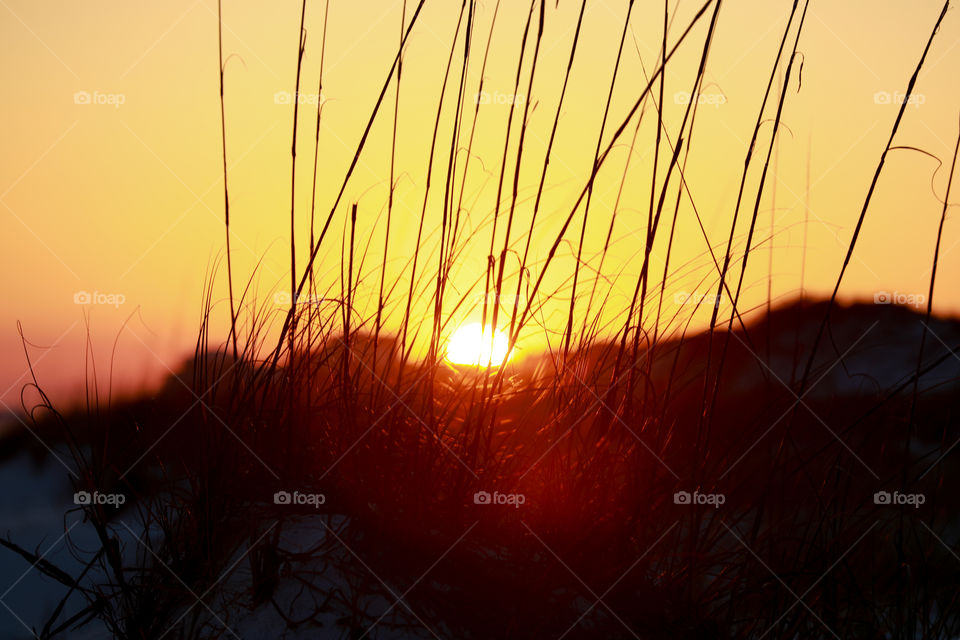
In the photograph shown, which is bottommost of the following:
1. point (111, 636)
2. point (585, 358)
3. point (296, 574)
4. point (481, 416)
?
point (111, 636)

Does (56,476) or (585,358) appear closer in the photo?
(585,358)

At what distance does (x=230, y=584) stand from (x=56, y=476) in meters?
0.69

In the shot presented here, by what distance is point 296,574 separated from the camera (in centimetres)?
120

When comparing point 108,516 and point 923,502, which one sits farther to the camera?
point 108,516

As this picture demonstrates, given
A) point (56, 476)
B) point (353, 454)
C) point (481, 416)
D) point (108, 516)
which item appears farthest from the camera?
point (56, 476)

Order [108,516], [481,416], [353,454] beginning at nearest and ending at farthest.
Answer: [481,416], [353,454], [108,516]

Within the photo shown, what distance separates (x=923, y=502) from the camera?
1250mm

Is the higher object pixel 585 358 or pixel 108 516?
pixel 585 358

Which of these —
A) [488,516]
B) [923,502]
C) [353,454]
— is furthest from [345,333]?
[923,502]

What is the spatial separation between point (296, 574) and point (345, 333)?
1.34 ft

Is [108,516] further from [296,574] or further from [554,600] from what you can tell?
A: [554,600]

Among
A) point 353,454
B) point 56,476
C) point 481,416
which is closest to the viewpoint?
point 481,416

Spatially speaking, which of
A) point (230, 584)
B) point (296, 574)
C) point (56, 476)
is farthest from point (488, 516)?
point (56, 476)

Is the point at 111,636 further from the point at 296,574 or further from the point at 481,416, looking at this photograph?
the point at 481,416
